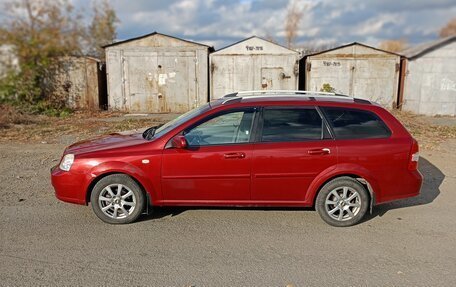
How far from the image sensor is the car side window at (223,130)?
399 centimetres

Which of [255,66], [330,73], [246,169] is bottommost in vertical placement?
[246,169]

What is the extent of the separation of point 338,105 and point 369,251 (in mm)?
1628

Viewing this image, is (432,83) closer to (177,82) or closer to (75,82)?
(177,82)

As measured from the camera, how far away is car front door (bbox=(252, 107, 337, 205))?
3.91 metres

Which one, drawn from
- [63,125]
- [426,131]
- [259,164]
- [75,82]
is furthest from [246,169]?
[75,82]

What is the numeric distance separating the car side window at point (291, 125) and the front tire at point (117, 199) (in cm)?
156

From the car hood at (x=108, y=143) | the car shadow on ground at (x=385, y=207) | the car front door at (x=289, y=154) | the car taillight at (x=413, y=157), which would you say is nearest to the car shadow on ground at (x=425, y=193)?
the car shadow on ground at (x=385, y=207)

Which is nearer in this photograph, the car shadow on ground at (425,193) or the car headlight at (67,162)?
the car headlight at (67,162)

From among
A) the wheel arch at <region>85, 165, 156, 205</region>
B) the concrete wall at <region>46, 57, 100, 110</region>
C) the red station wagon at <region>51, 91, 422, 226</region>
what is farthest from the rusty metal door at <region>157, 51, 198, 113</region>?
the wheel arch at <region>85, 165, 156, 205</region>

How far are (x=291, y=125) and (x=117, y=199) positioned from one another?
213 centimetres

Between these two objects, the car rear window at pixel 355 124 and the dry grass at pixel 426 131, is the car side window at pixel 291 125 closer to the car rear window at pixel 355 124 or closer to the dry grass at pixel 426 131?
the car rear window at pixel 355 124

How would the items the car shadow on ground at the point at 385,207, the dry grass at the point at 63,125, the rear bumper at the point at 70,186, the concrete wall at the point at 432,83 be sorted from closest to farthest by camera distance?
the rear bumper at the point at 70,186 → the car shadow on ground at the point at 385,207 → the dry grass at the point at 63,125 → the concrete wall at the point at 432,83

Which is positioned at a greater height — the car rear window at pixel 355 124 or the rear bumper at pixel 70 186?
the car rear window at pixel 355 124

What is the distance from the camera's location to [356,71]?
1369 cm
